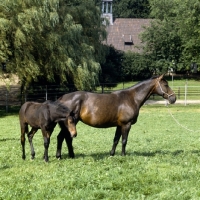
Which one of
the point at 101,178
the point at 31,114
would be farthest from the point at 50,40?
the point at 101,178

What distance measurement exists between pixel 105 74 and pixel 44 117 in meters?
35.1

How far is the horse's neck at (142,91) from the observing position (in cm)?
983

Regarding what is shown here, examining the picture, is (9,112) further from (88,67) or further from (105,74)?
(105,74)

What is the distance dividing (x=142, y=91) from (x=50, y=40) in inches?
722

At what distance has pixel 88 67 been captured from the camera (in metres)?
29.4

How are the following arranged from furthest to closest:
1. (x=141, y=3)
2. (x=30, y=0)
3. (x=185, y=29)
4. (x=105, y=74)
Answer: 1. (x=141, y=3)
2. (x=185, y=29)
3. (x=105, y=74)
4. (x=30, y=0)

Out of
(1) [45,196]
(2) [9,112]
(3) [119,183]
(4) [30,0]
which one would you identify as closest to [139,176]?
(3) [119,183]

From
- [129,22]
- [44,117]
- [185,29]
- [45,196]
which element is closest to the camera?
[45,196]

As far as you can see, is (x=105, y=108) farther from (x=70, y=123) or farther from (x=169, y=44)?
(x=169, y=44)

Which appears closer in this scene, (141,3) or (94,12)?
(94,12)

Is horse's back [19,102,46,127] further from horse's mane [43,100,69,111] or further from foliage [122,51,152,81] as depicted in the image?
foliage [122,51,152,81]

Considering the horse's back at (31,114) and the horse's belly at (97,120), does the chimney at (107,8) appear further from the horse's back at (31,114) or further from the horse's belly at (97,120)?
the horse's belly at (97,120)

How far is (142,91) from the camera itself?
9.88 metres

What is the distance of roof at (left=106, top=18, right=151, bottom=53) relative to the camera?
62.5 m
